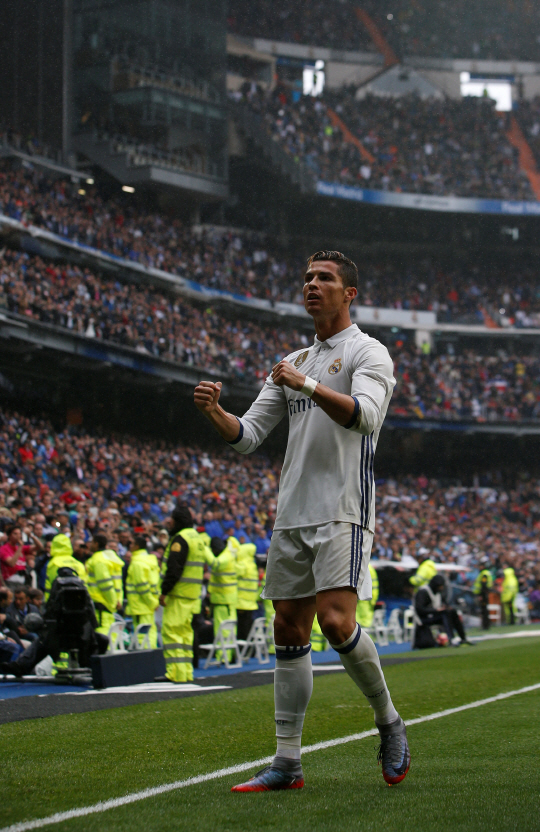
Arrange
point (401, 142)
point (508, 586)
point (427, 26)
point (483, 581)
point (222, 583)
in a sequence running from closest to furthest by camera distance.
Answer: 1. point (222, 583)
2. point (483, 581)
3. point (508, 586)
4. point (401, 142)
5. point (427, 26)

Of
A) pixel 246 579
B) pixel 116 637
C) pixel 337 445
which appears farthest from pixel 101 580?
pixel 337 445

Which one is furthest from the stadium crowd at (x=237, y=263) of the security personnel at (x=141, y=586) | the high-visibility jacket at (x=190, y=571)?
the high-visibility jacket at (x=190, y=571)

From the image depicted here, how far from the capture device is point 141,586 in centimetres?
1388

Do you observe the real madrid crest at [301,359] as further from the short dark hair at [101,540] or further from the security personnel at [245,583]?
the security personnel at [245,583]

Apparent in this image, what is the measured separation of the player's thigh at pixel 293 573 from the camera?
439cm

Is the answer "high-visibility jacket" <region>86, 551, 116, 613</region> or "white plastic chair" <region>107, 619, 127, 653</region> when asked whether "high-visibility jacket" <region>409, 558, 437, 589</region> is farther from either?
"high-visibility jacket" <region>86, 551, 116, 613</region>

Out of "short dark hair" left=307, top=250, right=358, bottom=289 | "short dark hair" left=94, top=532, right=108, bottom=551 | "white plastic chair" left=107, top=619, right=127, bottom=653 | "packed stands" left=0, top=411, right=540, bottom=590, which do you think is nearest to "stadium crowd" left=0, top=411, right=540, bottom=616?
"packed stands" left=0, top=411, right=540, bottom=590

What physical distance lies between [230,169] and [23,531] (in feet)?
107

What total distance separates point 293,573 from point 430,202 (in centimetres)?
4304

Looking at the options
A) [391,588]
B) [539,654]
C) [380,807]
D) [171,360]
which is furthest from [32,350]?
[380,807]

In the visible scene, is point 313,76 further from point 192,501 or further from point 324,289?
point 324,289

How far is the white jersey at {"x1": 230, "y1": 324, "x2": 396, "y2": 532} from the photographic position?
433cm

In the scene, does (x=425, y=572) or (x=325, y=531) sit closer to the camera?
(x=325, y=531)

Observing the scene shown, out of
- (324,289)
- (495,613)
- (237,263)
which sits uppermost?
(237,263)
